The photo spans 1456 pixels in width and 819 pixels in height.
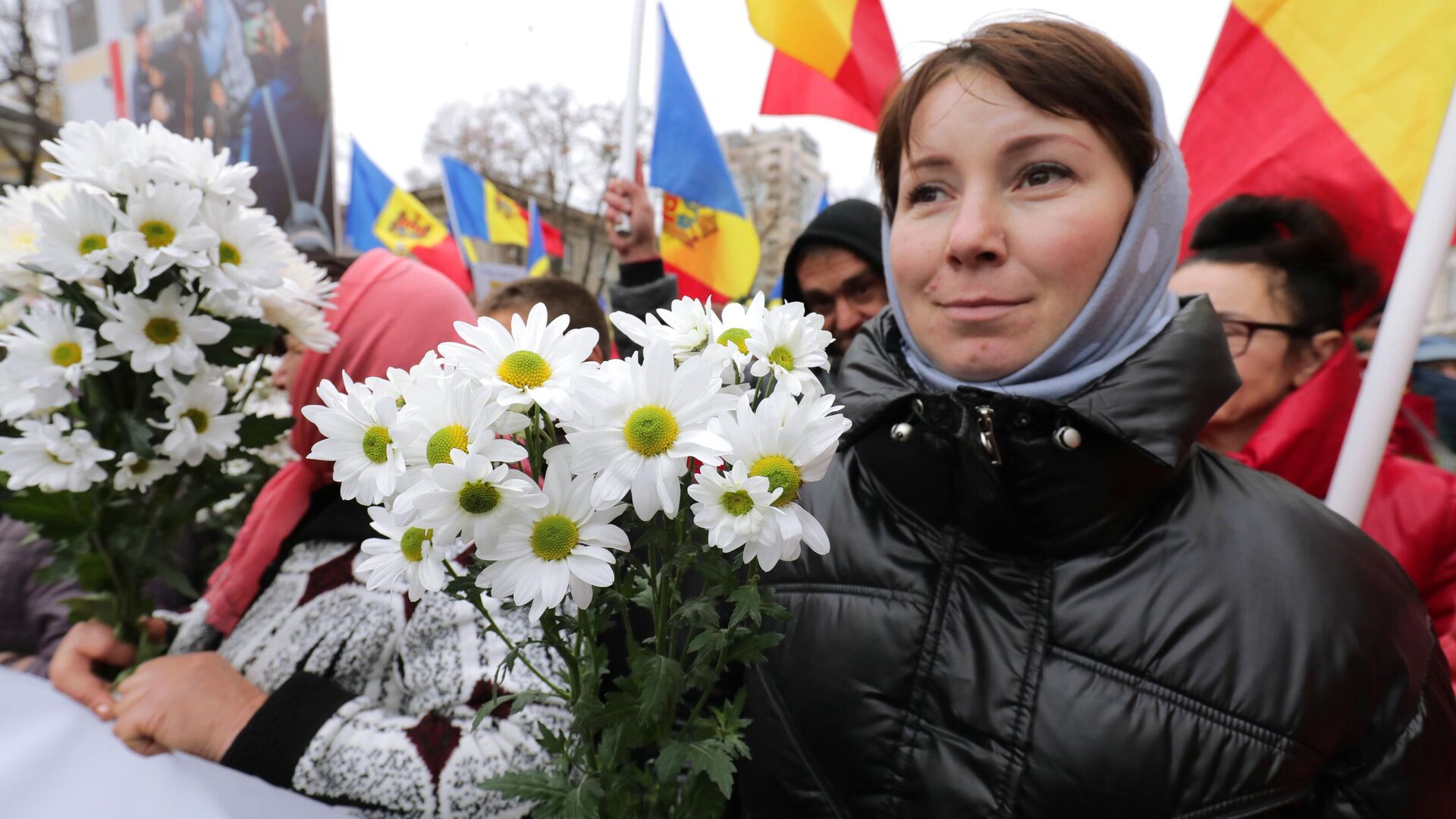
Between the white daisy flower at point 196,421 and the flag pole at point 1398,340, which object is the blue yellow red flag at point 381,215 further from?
the flag pole at point 1398,340

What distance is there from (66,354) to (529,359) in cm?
109

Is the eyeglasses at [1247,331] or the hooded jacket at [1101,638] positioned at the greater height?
the eyeglasses at [1247,331]

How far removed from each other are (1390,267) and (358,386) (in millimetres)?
2509

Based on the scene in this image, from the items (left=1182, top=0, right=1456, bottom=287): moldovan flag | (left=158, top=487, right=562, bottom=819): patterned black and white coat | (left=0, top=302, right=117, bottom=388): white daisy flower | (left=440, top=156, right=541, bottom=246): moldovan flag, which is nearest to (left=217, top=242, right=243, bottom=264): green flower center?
(left=0, top=302, right=117, bottom=388): white daisy flower

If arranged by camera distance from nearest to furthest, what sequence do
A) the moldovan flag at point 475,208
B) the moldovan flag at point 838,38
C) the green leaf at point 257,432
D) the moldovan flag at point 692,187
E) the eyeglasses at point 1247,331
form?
1. the green leaf at point 257,432
2. the eyeglasses at point 1247,331
3. the moldovan flag at point 838,38
4. the moldovan flag at point 692,187
5. the moldovan flag at point 475,208

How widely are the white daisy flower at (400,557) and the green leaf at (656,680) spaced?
0.64 ft

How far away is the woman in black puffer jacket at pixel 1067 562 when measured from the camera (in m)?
0.97

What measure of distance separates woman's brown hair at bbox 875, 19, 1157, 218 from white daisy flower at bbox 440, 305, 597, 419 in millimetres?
777

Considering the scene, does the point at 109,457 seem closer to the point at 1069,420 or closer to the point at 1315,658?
the point at 1069,420

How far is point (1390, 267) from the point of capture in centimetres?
205

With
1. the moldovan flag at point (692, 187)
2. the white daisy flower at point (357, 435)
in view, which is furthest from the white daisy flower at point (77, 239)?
the moldovan flag at point (692, 187)

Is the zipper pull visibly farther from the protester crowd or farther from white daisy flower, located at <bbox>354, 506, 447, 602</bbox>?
white daisy flower, located at <bbox>354, 506, 447, 602</bbox>

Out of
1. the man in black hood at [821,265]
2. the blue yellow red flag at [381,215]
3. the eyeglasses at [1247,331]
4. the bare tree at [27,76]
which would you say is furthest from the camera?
the bare tree at [27,76]

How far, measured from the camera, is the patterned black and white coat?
1179mm
